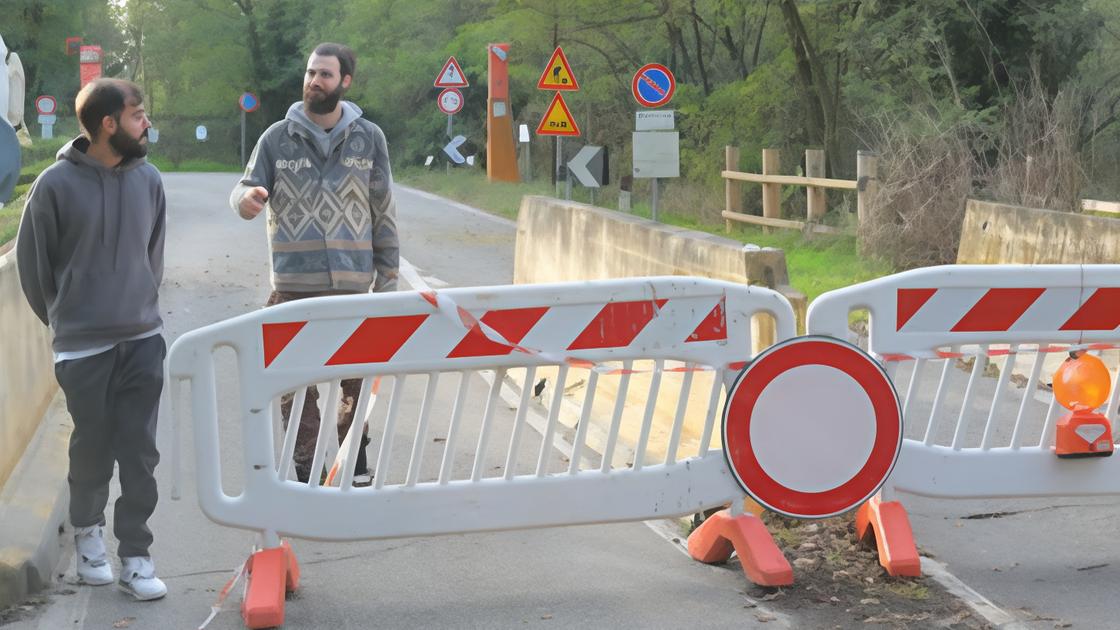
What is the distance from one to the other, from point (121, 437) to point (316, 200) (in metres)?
1.62

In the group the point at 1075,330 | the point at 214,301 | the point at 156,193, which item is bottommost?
the point at 214,301

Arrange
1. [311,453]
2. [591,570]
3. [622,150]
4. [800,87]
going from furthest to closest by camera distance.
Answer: [622,150]
[800,87]
[311,453]
[591,570]

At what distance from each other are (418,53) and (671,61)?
21.5 m

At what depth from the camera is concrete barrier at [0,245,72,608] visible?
5.63m

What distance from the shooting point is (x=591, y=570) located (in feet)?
19.6

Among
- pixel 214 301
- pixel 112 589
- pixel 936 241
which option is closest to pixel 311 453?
pixel 112 589

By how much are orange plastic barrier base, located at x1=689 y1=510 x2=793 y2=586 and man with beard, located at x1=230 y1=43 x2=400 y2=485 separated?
201 cm

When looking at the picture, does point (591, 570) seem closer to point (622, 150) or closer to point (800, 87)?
point (800, 87)

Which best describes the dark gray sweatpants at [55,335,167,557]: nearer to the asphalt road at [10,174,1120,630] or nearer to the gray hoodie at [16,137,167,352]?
the gray hoodie at [16,137,167,352]

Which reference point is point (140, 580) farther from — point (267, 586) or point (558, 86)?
point (558, 86)

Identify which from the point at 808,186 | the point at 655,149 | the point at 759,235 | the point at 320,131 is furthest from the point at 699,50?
the point at 320,131

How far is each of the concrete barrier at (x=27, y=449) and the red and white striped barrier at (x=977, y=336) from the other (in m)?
3.13

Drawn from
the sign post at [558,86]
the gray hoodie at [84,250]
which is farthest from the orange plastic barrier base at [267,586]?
the sign post at [558,86]

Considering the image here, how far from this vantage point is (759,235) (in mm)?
25312
